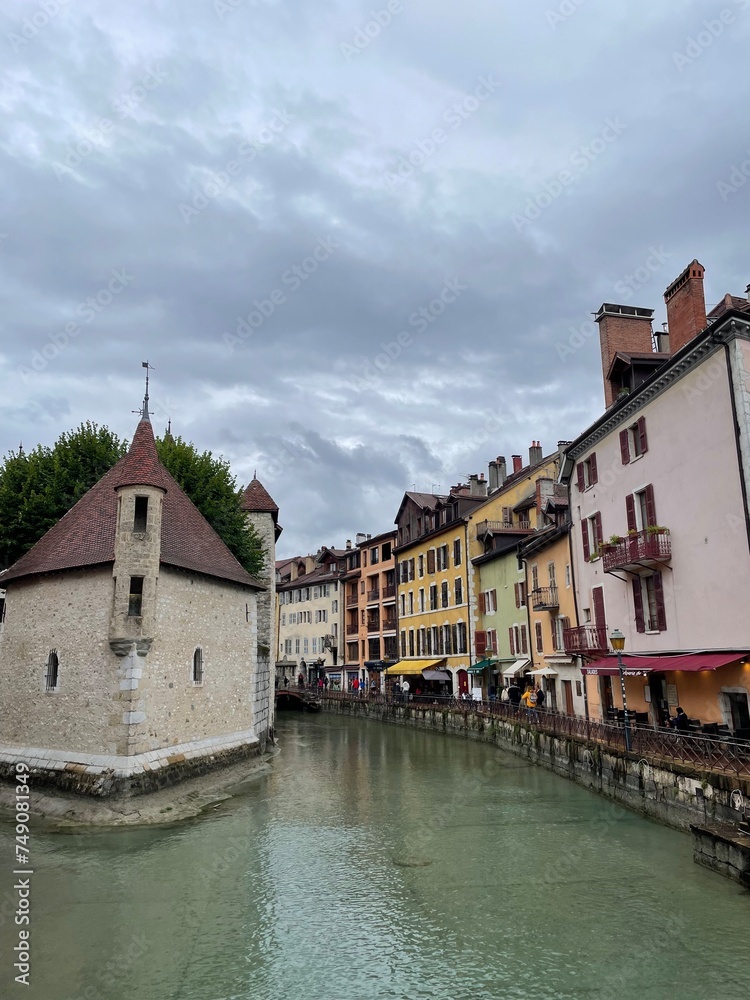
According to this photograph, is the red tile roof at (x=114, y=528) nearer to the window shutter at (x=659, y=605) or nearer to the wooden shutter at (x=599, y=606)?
the wooden shutter at (x=599, y=606)

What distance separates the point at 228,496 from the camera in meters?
30.6

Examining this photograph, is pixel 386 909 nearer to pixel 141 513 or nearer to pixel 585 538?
pixel 141 513

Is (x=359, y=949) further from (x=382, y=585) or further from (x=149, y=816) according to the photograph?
(x=382, y=585)

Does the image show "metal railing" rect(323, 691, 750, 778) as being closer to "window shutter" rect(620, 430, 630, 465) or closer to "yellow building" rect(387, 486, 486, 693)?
"window shutter" rect(620, 430, 630, 465)

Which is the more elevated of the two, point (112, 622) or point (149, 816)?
point (112, 622)

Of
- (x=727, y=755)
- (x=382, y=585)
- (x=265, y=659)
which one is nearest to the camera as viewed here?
(x=727, y=755)

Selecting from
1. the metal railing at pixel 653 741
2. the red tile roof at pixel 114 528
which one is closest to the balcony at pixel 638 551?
the metal railing at pixel 653 741

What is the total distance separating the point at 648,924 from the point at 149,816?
11.5 m

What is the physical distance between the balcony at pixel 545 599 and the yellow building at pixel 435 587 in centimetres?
1065

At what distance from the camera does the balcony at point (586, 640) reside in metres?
25.0

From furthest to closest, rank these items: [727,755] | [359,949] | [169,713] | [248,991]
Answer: [169,713] → [727,755] → [359,949] → [248,991]

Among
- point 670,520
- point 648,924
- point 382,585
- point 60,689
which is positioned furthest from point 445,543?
point 648,924

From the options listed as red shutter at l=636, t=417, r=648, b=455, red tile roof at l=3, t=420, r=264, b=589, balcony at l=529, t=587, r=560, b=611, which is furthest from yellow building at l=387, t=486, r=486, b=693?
red tile roof at l=3, t=420, r=264, b=589

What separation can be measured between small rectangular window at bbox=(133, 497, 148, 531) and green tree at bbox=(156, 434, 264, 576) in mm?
9284
